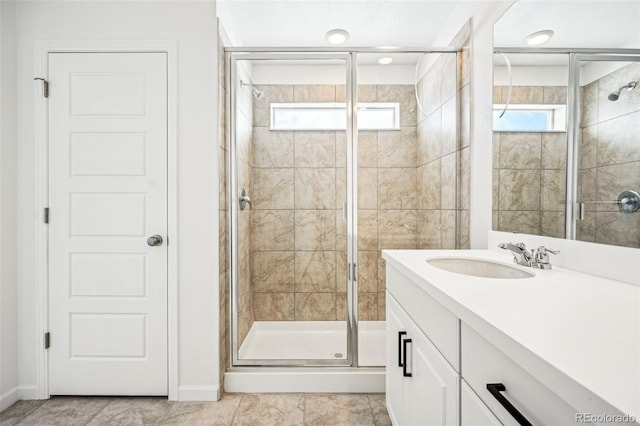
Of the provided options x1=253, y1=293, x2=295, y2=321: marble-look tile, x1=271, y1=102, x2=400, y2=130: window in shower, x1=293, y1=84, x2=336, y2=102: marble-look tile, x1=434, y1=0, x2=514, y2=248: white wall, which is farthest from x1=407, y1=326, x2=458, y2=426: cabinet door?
x1=293, y1=84, x2=336, y2=102: marble-look tile

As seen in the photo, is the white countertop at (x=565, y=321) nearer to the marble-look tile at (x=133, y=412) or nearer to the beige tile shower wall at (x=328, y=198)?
the beige tile shower wall at (x=328, y=198)

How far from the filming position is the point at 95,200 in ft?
5.97

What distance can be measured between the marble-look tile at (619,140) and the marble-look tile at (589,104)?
0.14 ft

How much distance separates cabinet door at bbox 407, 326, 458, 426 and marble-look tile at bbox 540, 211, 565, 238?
69 cm

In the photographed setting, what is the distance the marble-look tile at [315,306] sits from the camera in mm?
2119

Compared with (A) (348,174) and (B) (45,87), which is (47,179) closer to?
(B) (45,87)

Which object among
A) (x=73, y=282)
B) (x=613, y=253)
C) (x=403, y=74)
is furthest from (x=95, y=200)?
(x=613, y=253)

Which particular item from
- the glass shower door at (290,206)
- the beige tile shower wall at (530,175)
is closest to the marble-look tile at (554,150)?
the beige tile shower wall at (530,175)

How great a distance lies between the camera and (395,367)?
1376mm

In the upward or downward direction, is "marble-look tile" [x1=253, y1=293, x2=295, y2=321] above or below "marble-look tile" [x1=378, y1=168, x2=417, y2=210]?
below

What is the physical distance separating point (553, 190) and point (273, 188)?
153cm

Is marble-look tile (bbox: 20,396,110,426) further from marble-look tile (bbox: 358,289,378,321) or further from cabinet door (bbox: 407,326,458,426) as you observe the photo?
cabinet door (bbox: 407,326,458,426)

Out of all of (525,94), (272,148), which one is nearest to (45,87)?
(272,148)

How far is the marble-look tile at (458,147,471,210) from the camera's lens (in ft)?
5.84
